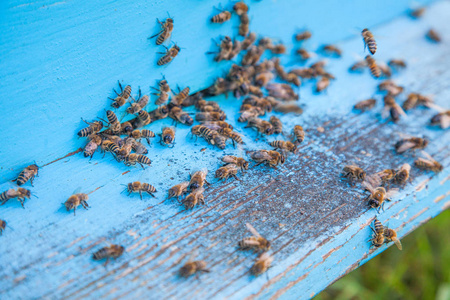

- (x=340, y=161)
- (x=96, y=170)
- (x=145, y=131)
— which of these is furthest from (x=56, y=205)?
(x=340, y=161)

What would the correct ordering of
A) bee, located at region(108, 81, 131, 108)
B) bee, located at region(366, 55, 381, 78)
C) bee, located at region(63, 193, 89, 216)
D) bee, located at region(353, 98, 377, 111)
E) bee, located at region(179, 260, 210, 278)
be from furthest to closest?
bee, located at region(366, 55, 381, 78) → bee, located at region(353, 98, 377, 111) → bee, located at region(108, 81, 131, 108) → bee, located at region(63, 193, 89, 216) → bee, located at region(179, 260, 210, 278)

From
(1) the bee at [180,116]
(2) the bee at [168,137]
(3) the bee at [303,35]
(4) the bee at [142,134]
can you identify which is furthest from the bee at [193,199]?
(3) the bee at [303,35]

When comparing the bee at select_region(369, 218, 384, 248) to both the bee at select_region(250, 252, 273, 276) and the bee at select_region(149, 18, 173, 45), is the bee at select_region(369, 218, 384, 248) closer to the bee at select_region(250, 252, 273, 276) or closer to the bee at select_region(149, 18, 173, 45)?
the bee at select_region(250, 252, 273, 276)

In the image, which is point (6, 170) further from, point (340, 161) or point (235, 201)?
point (340, 161)

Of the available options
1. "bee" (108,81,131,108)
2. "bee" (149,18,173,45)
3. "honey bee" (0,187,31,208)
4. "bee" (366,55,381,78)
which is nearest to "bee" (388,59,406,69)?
"bee" (366,55,381,78)

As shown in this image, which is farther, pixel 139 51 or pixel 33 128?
pixel 139 51

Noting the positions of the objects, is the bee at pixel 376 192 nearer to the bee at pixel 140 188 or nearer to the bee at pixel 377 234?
the bee at pixel 377 234

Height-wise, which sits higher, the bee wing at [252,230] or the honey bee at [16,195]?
the honey bee at [16,195]
